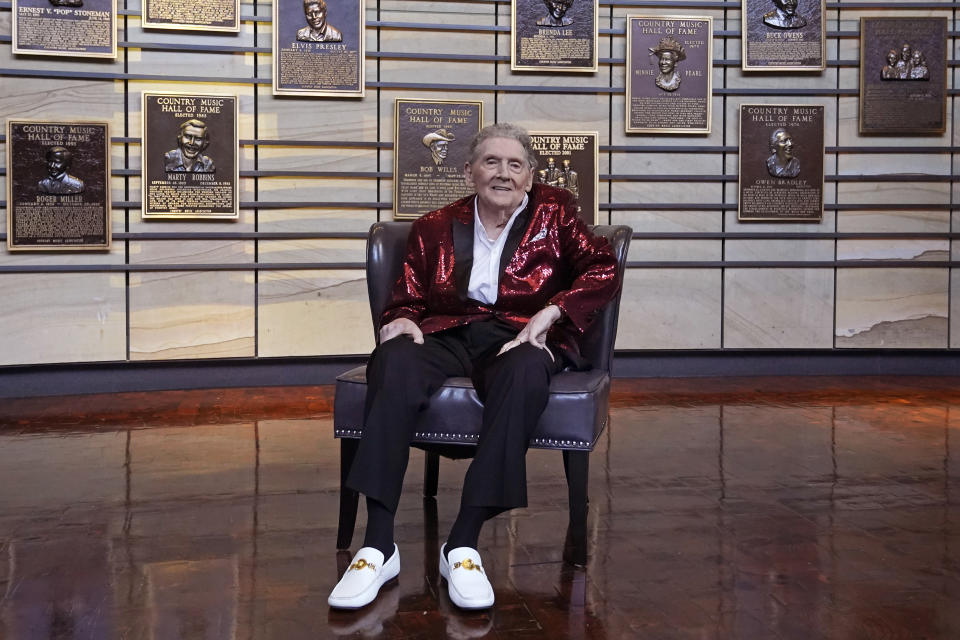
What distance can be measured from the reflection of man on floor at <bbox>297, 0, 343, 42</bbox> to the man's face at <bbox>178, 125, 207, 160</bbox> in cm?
93

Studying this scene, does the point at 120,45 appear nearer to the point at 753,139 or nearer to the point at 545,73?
the point at 545,73

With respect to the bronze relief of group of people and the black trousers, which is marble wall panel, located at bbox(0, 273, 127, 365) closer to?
the black trousers

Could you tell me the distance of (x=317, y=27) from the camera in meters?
6.84

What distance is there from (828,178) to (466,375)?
5122mm

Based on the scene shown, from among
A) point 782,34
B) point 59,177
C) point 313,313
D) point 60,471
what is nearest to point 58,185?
point 59,177

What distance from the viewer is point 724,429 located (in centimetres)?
522

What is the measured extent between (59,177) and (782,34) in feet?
16.6

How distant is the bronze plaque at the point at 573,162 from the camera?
7180 millimetres

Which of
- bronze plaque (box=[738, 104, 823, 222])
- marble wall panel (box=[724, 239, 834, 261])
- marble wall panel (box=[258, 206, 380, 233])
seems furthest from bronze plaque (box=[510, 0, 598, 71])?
marble wall panel (box=[724, 239, 834, 261])

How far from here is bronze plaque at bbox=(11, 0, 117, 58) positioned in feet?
21.1

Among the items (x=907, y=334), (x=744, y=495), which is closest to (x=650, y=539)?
(x=744, y=495)

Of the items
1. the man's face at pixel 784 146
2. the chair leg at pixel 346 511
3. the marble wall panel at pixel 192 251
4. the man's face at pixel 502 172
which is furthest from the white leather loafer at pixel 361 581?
the man's face at pixel 784 146

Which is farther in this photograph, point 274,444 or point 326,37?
point 326,37

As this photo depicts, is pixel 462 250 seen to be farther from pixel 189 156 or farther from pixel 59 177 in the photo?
pixel 59 177
